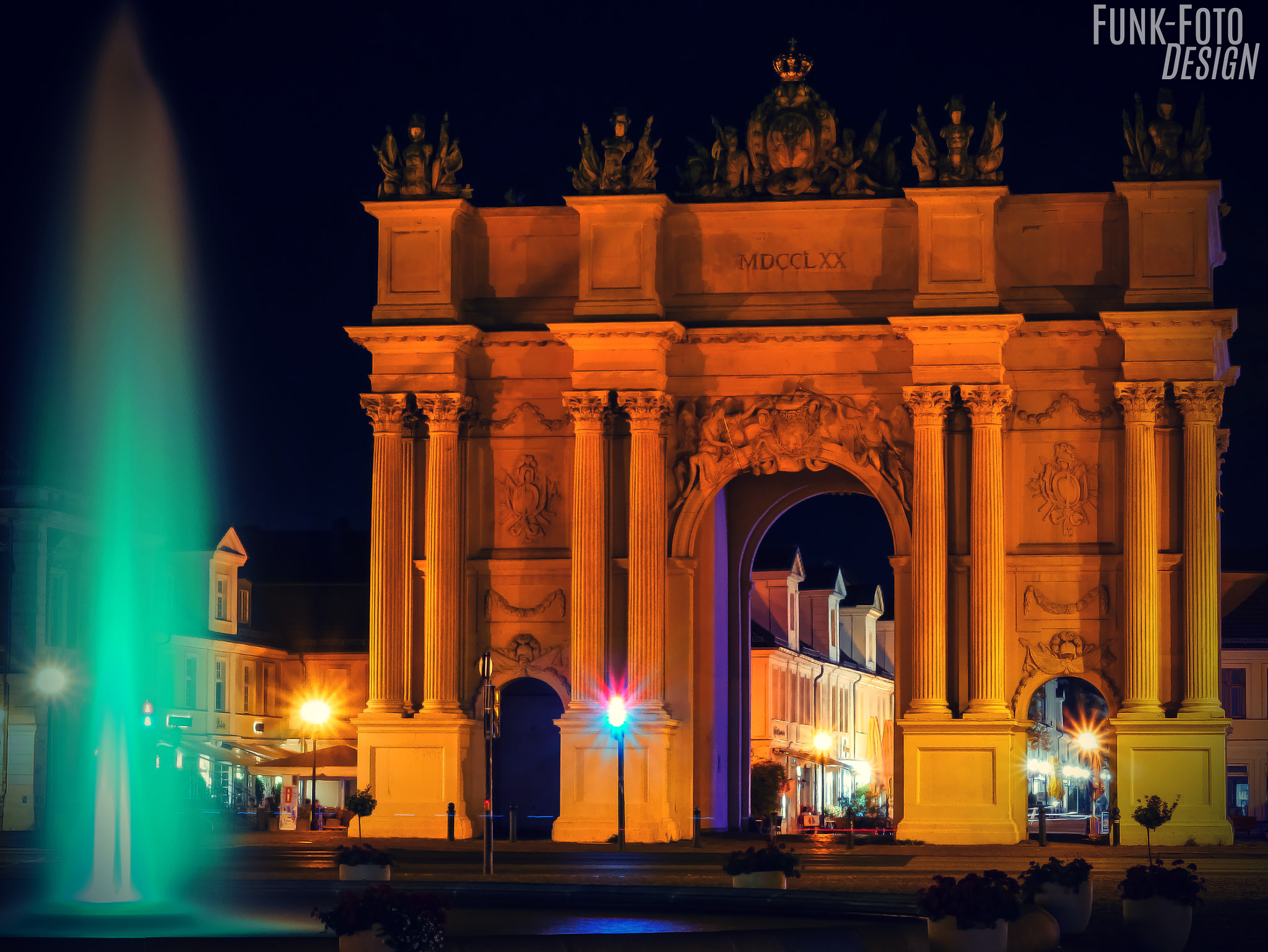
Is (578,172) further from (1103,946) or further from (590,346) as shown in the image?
(1103,946)

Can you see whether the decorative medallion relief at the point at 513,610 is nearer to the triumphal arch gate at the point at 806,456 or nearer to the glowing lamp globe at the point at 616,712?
the triumphal arch gate at the point at 806,456

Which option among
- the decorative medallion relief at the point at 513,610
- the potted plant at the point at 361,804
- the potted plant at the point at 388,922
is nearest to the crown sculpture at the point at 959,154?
the decorative medallion relief at the point at 513,610

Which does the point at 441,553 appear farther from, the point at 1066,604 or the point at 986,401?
the point at 1066,604

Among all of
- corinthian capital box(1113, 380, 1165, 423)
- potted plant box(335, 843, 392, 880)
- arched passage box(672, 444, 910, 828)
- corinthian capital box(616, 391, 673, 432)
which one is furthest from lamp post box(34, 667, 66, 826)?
potted plant box(335, 843, 392, 880)

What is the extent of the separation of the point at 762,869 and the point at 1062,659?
22.1m

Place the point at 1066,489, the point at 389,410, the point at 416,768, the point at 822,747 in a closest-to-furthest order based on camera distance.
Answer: the point at 1066,489 < the point at 416,768 < the point at 389,410 < the point at 822,747

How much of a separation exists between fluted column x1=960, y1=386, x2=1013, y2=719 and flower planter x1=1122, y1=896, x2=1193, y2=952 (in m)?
25.3

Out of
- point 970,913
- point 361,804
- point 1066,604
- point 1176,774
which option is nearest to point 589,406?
point 361,804

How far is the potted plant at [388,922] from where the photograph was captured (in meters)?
20.7

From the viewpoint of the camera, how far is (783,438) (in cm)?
5272

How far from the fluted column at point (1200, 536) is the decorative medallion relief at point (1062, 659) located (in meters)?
2.11

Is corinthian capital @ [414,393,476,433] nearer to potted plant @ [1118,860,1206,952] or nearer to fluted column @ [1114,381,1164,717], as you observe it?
fluted column @ [1114,381,1164,717]

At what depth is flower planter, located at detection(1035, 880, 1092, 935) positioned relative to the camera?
27125 mm

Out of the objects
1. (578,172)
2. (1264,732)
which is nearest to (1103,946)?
(578,172)
